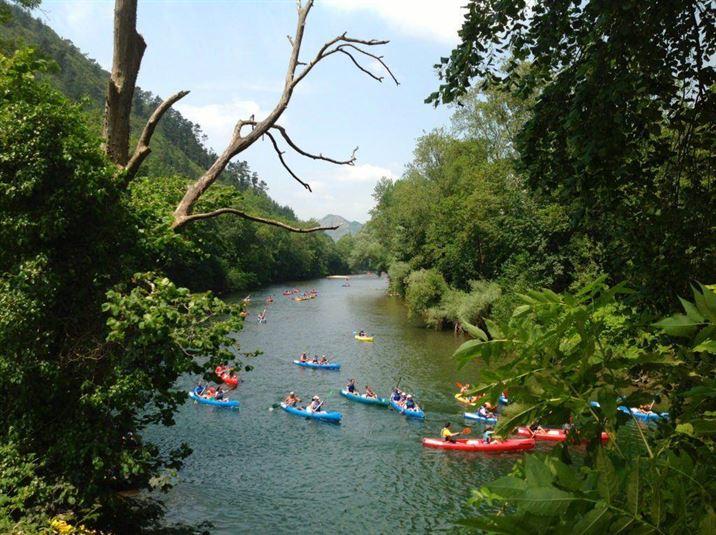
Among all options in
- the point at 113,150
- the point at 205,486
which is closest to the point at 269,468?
the point at 205,486

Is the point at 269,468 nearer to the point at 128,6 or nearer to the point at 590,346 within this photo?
the point at 128,6

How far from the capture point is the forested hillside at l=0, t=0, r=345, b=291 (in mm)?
9886

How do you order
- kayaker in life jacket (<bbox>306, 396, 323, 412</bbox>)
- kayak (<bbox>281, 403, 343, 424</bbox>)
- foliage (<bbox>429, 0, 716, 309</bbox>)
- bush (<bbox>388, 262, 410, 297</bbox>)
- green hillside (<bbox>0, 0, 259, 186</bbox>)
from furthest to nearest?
green hillside (<bbox>0, 0, 259, 186</bbox>) → bush (<bbox>388, 262, 410, 297</bbox>) → kayaker in life jacket (<bbox>306, 396, 323, 412</bbox>) → kayak (<bbox>281, 403, 343, 424</bbox>) → foliage (<bbox>429, 0, 716, 309</bbox>)

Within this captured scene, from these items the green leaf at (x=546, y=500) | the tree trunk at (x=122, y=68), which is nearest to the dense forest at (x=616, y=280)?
the green leaf at (x=546, y=500)

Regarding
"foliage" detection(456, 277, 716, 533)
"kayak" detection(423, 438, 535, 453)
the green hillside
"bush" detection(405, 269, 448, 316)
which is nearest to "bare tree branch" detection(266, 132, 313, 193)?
"foliage" detection(456, 277, 716, 533)

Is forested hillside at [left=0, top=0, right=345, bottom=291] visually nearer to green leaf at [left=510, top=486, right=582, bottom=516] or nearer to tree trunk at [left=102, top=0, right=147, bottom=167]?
tree trunk at [left=102, top=0, right=147, bottom=167]

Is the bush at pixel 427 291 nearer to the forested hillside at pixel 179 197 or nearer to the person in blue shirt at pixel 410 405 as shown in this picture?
the forested hillside at pixel 179 197

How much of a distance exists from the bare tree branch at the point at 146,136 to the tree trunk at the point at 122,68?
1.36ft

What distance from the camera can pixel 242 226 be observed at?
3007 inches

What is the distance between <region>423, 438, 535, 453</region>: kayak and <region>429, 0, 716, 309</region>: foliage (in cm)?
1509

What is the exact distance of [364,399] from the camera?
24.0 m

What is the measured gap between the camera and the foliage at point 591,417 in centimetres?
137

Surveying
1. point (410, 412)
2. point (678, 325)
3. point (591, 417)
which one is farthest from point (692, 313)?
point (410, 412)

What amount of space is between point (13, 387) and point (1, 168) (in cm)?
306
